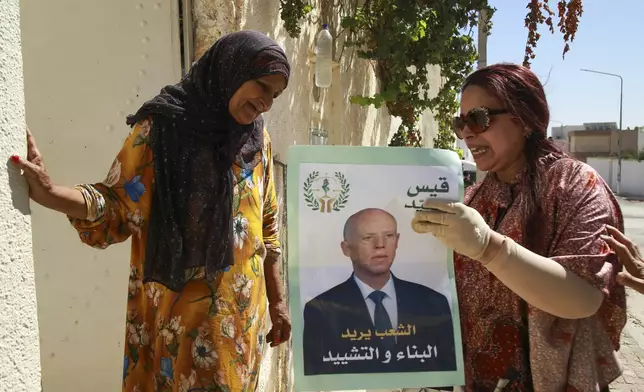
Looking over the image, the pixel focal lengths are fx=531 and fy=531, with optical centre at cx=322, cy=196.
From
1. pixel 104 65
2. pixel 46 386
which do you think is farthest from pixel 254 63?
pixel 46 386

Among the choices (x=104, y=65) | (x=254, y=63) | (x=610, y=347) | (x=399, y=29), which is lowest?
(x=610, y=347)

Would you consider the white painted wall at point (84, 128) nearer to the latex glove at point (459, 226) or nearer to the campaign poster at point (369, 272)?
the campaign poster at point (369, 272)

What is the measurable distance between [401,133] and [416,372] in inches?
133

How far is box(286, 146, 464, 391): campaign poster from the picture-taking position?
4.56 ft

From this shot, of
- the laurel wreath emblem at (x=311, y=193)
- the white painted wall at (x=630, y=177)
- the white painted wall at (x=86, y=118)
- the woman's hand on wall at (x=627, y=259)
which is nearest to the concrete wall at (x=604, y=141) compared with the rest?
the white painted wall at (x=630, y=177)

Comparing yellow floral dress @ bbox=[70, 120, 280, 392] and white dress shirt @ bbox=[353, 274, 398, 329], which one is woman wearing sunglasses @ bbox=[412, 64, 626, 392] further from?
yellow floral dress @ bbox=[70, 120, 280, 392]

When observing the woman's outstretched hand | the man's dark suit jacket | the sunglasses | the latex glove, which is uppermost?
the sunglasses

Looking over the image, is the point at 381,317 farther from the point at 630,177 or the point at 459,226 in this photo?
the point at 630,177

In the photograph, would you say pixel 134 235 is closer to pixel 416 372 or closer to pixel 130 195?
A: pixel 130 195

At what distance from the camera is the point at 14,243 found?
41.4 inches

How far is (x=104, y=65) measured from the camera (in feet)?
8.28

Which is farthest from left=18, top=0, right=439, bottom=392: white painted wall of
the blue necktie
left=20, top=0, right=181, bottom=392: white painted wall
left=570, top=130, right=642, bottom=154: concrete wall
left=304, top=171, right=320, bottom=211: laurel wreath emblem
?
left=570, top=130, right=642, bottom=154: concrete wall

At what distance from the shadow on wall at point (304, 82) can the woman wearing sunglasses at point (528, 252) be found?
5.18 ft

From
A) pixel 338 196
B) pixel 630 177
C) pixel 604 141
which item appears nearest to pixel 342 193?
pixel 338 196
